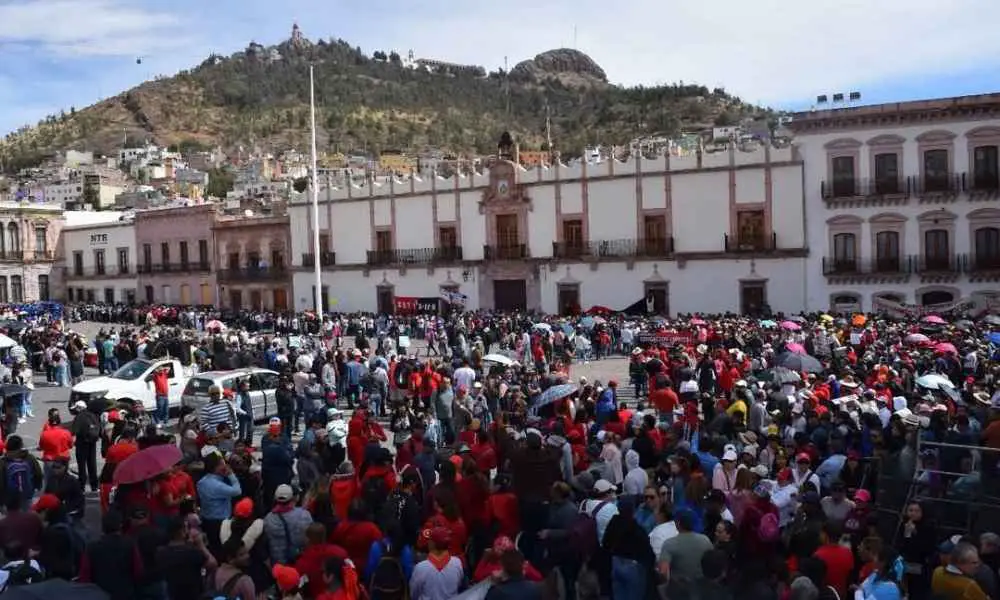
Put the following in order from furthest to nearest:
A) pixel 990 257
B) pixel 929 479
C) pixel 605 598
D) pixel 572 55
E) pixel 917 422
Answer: pixel 572 55, pixel 990 257, pixel 917 422, pixel 929 479, pixel 605 598

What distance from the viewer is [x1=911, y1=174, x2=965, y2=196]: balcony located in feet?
108

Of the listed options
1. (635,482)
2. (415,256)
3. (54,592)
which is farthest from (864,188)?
(54,592)

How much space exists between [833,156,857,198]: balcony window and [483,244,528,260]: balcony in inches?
510

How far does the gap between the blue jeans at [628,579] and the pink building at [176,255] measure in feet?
155

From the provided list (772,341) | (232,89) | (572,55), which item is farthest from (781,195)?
(572,55)

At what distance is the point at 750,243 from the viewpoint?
3616 centimetres

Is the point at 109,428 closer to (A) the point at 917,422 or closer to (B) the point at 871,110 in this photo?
(A) the point at 917,422

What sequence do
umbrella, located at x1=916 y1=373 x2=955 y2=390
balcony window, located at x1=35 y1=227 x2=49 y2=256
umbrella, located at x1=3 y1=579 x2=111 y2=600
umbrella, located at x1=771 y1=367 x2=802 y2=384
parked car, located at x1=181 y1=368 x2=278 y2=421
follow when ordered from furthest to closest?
balcony window, located at x1=35 y1=227 x2=49 y2=256 < parked car, located at x1=181 y1=368 x2=278 y2=421 < umbrella, located at x1=771 y1=367 x2=802 y2=384 < umbrella, located at x1=916 y1=373 x2=955 y2=390 < umbrella, located at x1=3 y1=579 x2=111 y2=600

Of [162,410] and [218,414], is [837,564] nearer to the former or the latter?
[218,414]

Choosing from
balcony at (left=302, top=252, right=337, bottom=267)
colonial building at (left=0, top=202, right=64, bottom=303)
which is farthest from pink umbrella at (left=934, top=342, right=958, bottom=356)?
colonial building at (left=0, top=202, right=64, bottom=303)

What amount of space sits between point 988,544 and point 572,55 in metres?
171

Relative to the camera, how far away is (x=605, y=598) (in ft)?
28.3

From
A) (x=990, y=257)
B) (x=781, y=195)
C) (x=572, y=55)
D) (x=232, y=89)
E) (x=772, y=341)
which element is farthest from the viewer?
(x=572, y=55)

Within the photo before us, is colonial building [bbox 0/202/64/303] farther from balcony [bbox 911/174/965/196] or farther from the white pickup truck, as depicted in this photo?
balcony [bbox 911/174/965/196]
